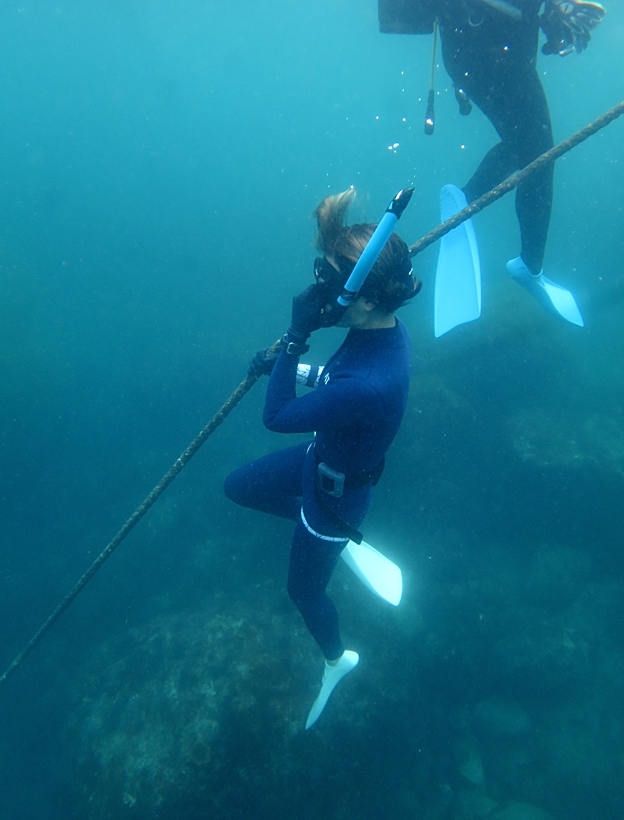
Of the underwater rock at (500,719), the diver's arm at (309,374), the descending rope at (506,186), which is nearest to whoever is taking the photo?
the descending rope at (506,186)

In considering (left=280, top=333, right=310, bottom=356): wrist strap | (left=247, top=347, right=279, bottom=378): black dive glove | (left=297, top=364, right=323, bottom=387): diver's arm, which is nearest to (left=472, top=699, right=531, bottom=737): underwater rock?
(left=297, top=364, right=323, bottom=387): diver's arm

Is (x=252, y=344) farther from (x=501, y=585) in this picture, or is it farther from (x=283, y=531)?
(x=501, y=585)

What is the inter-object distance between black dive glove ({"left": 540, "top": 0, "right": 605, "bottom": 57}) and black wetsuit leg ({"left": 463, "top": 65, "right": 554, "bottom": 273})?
0.25 metres

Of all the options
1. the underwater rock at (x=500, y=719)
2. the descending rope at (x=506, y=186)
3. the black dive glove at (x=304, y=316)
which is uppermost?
the descending rope at (x=506, y=186)

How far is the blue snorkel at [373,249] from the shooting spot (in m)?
1.53

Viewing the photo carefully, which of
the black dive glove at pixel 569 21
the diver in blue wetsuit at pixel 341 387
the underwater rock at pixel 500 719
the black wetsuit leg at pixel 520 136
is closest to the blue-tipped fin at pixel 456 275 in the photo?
the black wetsuit leg at pixel 520 136

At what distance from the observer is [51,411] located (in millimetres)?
12180

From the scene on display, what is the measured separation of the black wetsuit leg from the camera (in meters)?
3.40

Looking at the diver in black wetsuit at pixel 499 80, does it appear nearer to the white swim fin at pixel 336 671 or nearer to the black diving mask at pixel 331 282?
the black diving mask at pixel 331 282

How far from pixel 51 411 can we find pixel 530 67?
1316cm

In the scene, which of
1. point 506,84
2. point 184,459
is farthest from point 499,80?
point 184,459

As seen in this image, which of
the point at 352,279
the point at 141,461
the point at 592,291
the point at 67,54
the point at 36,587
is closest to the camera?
the point at 352,279

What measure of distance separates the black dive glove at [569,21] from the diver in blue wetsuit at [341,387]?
9.26 ft

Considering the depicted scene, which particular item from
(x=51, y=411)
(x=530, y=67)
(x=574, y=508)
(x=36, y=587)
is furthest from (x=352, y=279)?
(x=51, y=411)
